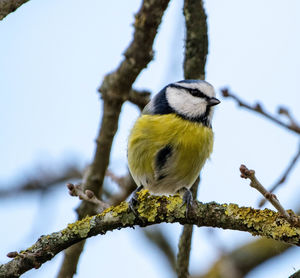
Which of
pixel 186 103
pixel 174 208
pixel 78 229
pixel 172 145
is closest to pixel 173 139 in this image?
pixel 172 145

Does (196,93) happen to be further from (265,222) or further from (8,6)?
(8,6)

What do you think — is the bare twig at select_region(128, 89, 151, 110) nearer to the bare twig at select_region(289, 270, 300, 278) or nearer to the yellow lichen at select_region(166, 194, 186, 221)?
the yellow lichen at select_region(166, 194, 186, 221)

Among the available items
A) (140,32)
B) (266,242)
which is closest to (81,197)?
(140,32)

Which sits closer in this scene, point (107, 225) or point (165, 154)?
point (107, 225)

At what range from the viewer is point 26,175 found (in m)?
4.06

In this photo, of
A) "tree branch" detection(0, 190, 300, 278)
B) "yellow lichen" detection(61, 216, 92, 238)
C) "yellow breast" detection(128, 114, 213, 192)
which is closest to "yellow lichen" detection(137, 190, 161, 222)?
"tree branch" detection(0, 190, 300, 278)

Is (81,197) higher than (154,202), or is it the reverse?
(81,197)

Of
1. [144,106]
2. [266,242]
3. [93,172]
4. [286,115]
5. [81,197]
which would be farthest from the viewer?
[266,242]

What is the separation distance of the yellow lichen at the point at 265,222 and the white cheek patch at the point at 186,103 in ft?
4.03

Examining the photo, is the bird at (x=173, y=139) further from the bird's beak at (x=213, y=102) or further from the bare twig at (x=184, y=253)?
the bare twig at (x=184, y=253)

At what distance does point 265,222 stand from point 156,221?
507mm

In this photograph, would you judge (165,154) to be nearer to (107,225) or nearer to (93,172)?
(93,172)

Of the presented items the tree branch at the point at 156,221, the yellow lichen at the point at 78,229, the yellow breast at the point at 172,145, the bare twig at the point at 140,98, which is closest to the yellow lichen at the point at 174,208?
the tree branch at the point at 156,221

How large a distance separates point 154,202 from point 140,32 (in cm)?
107
